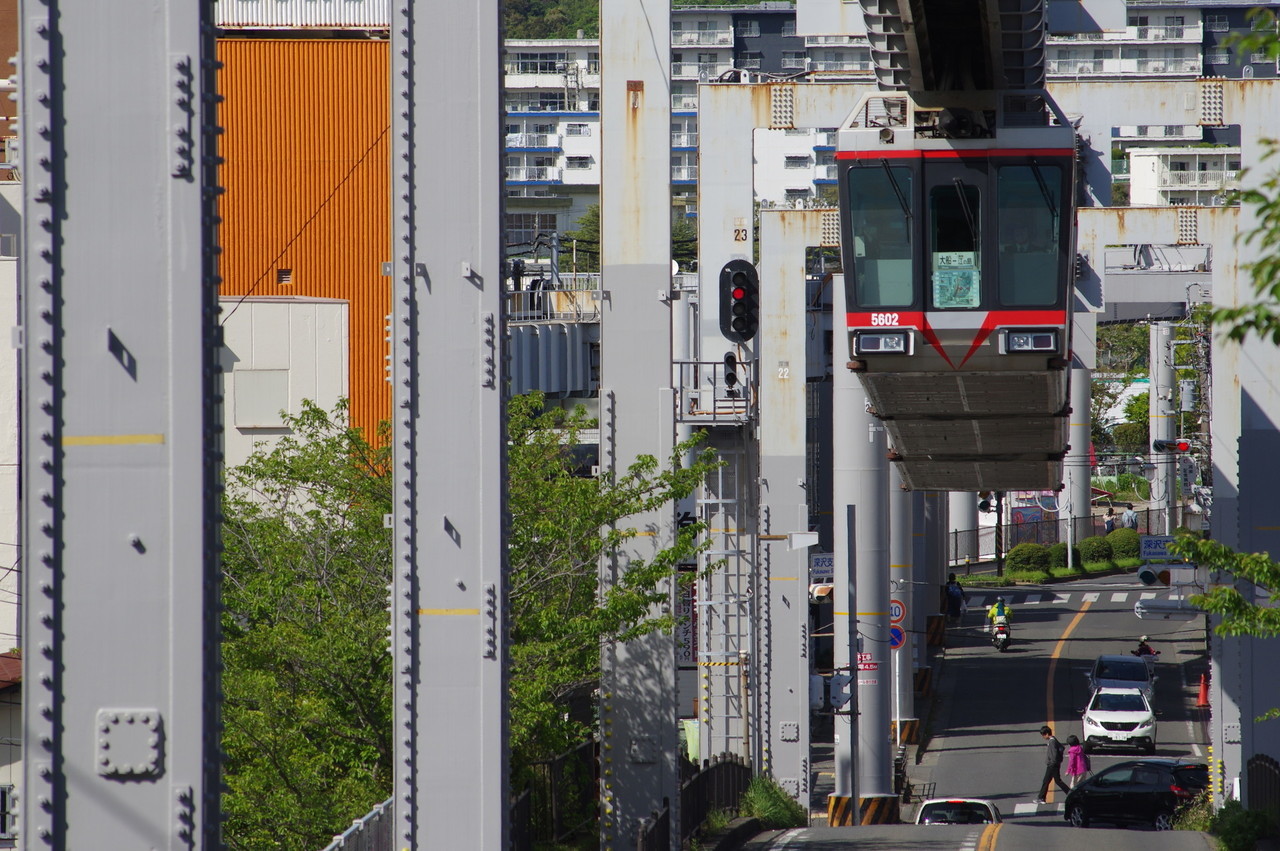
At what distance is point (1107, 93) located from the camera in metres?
25.2

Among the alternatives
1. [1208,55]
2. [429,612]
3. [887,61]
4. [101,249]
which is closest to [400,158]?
[429,612]

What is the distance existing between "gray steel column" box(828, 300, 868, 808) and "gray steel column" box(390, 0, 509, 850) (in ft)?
63.2

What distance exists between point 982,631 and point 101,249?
190 feet

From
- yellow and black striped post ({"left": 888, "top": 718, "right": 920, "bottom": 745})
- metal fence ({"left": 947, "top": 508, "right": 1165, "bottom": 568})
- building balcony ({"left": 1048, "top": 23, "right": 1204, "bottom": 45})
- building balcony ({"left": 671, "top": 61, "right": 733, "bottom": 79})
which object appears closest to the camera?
yellow and black striped post ({"left": 888, "top": 718, "right": 920, "bottom": 745})

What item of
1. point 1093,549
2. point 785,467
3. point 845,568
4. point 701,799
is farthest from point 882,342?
point 1093,549

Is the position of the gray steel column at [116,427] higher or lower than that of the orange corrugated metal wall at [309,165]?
lower

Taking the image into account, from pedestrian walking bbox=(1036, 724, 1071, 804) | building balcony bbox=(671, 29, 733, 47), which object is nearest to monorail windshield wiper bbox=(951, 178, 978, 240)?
pedestrian walking bbox=(1036, 724, 1071, 804)

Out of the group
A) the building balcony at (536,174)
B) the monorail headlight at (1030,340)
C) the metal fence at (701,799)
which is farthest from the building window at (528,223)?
the monorail headlight at (1030,340)

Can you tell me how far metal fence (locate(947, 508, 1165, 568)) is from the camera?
7562cm

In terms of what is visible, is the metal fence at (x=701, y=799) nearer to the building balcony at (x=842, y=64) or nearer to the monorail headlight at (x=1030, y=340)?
the monorail headlight at (x=1030, y=340)

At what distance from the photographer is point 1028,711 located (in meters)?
46.1

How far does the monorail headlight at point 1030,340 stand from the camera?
60.4ft

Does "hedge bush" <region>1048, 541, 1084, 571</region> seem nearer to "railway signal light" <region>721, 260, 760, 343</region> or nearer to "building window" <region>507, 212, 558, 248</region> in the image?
"railway signal light" <region>721, 260, 760, 343</region>

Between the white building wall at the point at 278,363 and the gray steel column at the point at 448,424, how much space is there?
2859 centimetres
